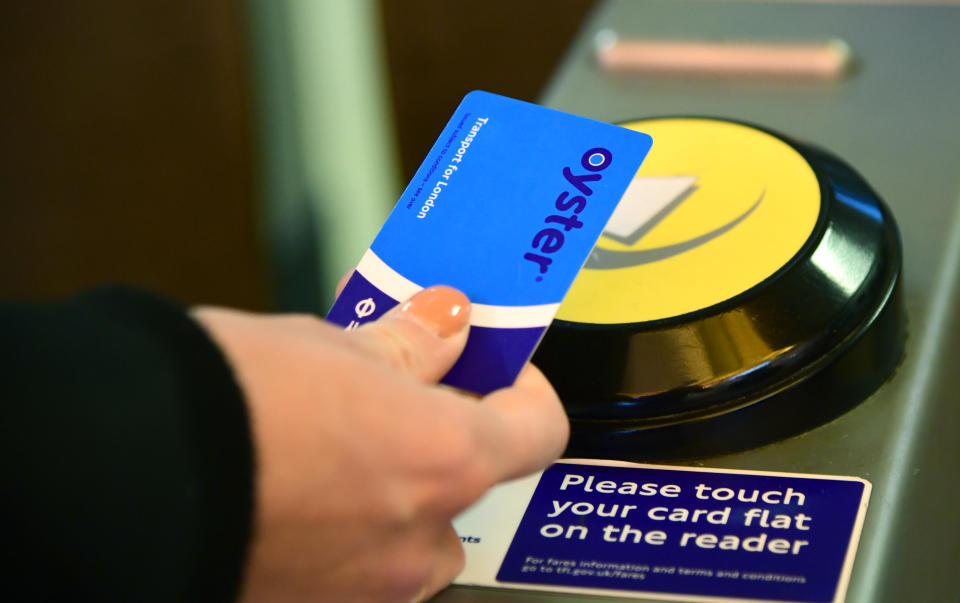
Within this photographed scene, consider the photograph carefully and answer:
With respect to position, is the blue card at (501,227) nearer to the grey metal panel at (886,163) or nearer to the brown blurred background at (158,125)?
the grey metal panel at (886,163)

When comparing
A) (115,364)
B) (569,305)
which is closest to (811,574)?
(569,305)

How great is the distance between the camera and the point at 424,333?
44cm

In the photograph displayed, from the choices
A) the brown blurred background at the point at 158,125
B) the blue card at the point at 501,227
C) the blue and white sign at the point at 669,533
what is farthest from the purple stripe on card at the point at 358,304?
the brown blurred background at the point at 158,125

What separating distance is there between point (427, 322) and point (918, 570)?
0.25m

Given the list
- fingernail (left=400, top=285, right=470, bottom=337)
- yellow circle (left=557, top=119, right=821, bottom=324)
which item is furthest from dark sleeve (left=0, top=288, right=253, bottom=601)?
yellow circle (left=557, top=119, right=821, bottom=324)

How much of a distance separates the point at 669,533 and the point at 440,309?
5.5 inches

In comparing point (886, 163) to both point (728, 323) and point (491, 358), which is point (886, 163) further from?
point (491, 358)

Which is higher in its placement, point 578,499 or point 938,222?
point 938,222

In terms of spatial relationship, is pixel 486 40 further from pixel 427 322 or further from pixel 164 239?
pixel 427 322

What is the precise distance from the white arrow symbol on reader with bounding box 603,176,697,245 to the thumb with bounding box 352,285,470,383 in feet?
0.46

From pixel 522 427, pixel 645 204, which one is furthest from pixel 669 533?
pixel 645 204

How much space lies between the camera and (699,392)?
490 mm

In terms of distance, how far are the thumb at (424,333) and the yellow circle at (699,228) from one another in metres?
0.08

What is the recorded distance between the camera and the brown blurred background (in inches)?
59.4
